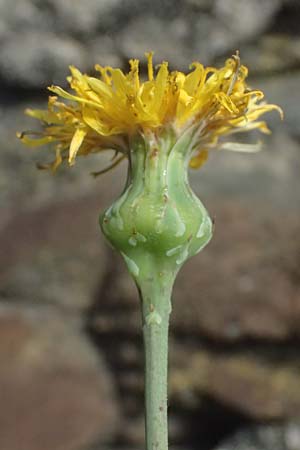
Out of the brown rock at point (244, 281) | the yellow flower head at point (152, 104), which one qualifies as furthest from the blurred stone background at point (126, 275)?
the yellow flower head at point (152, 104)

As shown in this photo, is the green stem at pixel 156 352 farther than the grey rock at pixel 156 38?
No

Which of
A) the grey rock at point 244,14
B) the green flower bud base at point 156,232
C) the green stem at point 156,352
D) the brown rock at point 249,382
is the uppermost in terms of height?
the grey rock at point 244,14

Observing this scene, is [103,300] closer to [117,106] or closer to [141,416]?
[141,416]

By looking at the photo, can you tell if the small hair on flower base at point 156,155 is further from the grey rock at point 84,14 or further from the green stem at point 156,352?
the grey rock at point 84,14

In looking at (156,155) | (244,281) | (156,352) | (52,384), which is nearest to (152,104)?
(156,155)

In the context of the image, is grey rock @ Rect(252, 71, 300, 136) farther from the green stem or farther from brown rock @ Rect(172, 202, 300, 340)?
the green stem

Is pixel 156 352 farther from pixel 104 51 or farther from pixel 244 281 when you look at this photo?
pixel 104 51

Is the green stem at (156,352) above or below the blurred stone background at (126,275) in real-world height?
below
